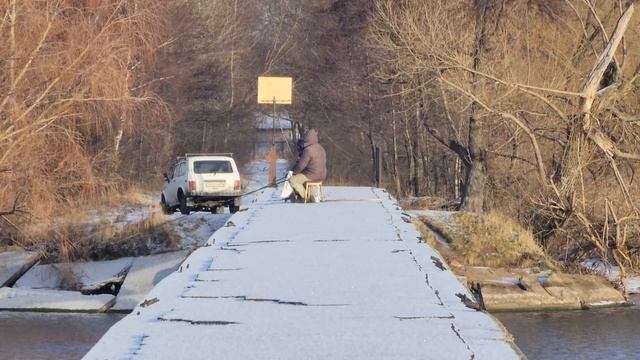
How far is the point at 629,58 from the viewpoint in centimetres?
2877

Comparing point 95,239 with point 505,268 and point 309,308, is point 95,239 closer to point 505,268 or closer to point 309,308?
point 505,268

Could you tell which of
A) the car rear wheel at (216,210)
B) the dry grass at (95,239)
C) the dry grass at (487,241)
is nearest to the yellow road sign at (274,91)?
the car rear wheel at (216,210)

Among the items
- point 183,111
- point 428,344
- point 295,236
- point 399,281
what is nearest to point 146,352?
point 428,344

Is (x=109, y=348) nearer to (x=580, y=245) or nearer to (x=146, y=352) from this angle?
(x=146, y=352)

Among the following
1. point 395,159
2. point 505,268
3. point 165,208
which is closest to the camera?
point 505,268

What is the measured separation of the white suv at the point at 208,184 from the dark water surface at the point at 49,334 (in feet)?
29.1

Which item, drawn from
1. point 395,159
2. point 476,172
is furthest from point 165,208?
point 395,159

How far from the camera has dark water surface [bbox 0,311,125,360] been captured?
17.6 m

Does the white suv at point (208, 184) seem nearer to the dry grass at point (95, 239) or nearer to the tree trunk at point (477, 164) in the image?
the dry grass at point (95, 239)

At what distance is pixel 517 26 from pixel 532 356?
49.9 feet

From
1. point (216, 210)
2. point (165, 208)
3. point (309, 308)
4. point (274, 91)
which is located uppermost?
point (274, 91)

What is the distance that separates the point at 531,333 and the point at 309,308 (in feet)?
35.9

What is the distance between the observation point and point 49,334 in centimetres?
1967

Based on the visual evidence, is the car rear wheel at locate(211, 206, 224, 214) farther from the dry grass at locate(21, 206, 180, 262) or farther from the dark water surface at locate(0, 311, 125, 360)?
the dark water surface at locate(0, 311, 125, 360)
